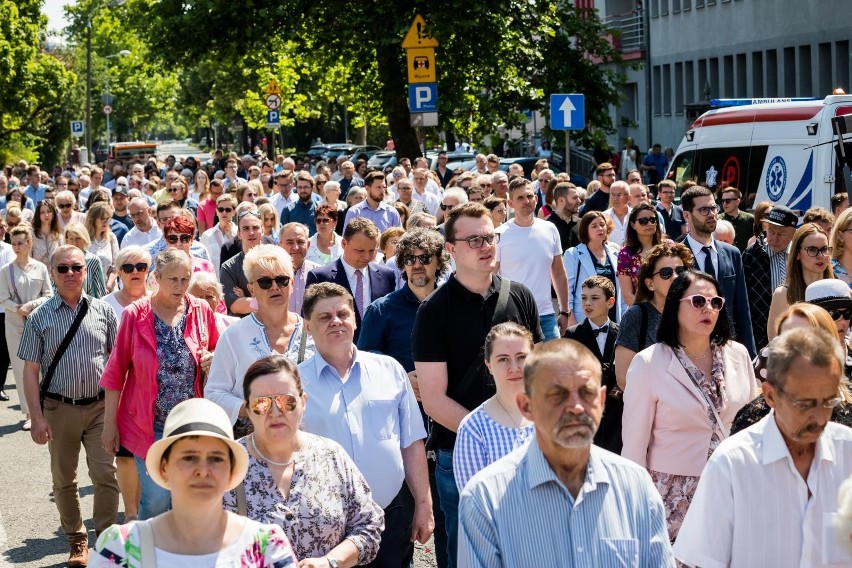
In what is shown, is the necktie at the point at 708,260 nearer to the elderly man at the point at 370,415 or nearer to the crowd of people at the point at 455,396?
the crowd of people at the point at 455,396

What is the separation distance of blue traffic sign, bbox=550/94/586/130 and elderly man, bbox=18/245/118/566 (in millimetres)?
12993

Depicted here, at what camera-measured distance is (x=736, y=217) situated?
1436cm

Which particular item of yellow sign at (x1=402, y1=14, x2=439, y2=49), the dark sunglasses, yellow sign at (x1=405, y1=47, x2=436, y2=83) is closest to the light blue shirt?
the dark sunglasses

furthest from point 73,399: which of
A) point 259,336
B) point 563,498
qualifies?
point 563,498

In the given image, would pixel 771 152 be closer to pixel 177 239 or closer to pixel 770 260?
pixel 770 260

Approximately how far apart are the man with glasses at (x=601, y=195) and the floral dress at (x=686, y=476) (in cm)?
965

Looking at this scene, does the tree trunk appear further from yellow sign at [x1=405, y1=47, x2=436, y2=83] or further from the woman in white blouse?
the woman in white blouse

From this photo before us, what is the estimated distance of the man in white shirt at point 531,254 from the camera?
11609 mm

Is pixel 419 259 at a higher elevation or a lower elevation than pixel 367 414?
higher

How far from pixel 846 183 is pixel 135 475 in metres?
10.3

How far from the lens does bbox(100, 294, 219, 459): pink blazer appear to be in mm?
7746

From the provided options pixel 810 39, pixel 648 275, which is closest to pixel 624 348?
pixel 648 275

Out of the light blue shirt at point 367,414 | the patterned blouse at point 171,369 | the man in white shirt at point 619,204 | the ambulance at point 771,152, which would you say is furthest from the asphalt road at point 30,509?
the ambulance at point 771,152

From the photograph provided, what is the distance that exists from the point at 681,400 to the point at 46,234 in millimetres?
9362
